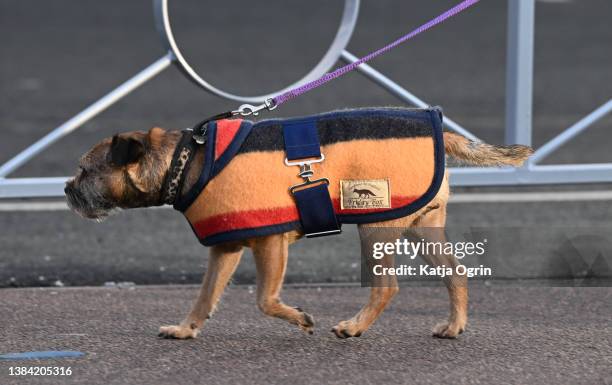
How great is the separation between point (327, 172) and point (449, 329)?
818 millimetres

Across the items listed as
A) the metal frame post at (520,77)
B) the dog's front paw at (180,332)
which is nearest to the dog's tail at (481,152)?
the dog's front paw at (180,332)

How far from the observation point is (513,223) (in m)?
→ 7.22

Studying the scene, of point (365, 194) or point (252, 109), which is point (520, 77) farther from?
point (365, 194)

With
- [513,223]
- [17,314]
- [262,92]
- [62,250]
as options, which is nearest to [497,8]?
[262,92]

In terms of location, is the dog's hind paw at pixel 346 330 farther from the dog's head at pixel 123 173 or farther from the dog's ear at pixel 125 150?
the dog's ear at pixel 125 150

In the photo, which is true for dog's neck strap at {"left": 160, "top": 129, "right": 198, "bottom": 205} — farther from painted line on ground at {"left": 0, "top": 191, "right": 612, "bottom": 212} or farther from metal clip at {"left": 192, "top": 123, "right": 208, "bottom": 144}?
painted line on ground at {"left": 0, "top": 191, "right": 612, "bottom": 212}

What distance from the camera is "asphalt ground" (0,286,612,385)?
4.51 metres

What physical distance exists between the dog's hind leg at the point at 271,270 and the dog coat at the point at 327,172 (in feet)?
0.24

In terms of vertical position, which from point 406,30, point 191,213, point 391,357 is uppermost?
point 406,30

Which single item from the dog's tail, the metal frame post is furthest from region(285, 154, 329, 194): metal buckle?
the metal frame post

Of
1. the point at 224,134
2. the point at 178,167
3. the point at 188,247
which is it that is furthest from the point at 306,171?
the point at 188,247

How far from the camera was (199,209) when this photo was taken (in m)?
4.64

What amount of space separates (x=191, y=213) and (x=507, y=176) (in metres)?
2.15

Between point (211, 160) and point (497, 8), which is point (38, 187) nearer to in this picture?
point (211, 160)
